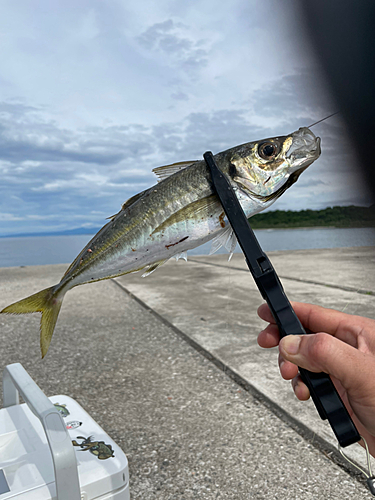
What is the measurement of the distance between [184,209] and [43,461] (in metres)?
1.40

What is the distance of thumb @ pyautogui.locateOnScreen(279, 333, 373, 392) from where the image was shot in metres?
0.90

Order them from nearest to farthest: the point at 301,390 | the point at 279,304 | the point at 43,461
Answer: the point at 279,304 < the point at 301,390 < the point at 43,461

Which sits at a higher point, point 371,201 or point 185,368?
point 371,201

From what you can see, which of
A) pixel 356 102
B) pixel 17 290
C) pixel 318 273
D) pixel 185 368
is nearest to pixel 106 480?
pixel 356 102

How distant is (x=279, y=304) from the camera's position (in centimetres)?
79

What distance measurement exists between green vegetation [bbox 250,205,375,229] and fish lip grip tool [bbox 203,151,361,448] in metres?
0.12

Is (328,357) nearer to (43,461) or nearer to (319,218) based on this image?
A: (319,218)

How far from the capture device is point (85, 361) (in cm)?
408

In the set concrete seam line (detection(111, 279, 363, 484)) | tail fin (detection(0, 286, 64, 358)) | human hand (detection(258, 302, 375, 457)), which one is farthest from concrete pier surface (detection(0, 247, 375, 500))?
tail fin (detection(0, 286, 64, 358))

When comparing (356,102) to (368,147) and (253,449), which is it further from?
(253,449)

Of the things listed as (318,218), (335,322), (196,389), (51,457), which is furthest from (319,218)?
(196,389)

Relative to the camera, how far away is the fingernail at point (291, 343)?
0.84m

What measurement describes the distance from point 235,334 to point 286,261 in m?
6.96

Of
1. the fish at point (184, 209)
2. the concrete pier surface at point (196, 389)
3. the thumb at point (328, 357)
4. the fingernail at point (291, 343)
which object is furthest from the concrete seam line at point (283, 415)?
the fish at point (184, 209)
